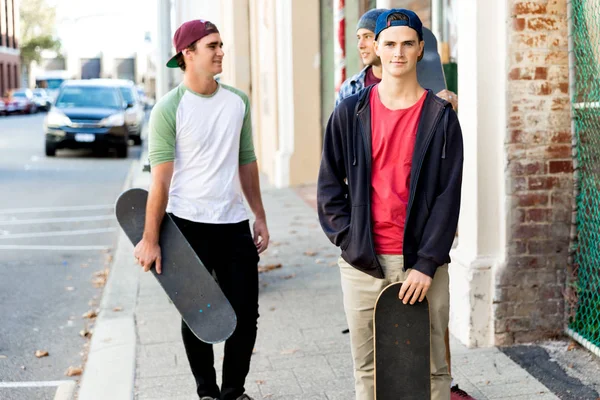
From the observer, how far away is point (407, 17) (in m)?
3.12

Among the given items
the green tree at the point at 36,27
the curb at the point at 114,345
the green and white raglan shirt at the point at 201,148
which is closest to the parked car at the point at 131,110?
the curb at the point at 114,345

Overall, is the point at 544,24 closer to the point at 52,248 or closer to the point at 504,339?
the point at 504,339

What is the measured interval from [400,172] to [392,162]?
0.15ft

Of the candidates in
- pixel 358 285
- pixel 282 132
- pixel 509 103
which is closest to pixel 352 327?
pixel 358 285

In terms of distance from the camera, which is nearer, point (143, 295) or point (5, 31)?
point (143, 295)

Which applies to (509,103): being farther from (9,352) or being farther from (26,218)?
(26,218)

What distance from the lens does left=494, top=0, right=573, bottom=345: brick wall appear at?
4836 millimetres

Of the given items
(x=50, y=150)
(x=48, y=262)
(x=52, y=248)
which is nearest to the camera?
(x=48, y=262)

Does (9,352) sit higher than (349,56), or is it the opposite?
(349,56)

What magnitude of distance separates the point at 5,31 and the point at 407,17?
80.3m

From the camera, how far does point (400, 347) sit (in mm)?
3121

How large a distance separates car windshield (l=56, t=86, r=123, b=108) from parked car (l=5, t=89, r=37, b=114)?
33089 millimetres

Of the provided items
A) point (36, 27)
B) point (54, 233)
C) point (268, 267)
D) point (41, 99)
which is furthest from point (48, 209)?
point (36, 27)

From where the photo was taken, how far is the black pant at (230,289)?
409 centimetres
